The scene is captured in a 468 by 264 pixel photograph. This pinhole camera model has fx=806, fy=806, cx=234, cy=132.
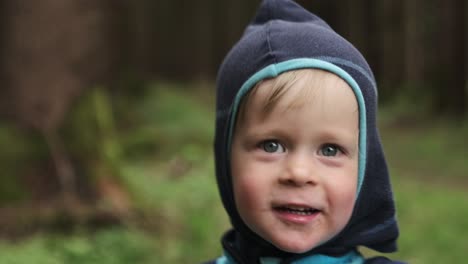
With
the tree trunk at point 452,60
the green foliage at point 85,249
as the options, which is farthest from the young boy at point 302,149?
the tree trunk at point 452,60

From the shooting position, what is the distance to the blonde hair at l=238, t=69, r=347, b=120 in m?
2.19

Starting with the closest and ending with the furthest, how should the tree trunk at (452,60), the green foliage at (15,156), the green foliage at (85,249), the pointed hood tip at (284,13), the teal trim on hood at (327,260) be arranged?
the teal trim on hood at (327,260)
the pointed hood tip at (284,13)
the green foliage at (85,249)
the green foliage at (15,156)
the tree trunk at (452,60)

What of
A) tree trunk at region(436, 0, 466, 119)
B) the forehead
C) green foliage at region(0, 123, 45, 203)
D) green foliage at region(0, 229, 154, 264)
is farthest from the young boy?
tree trunk at region(436, 0, 466, 119)

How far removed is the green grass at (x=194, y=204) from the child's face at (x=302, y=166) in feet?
6.10

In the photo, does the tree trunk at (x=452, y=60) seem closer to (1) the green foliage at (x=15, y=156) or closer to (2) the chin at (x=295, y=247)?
(1) the green foliage at (x=15, y=156)

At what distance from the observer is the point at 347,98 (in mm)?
2236

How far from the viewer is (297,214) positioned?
2.21m

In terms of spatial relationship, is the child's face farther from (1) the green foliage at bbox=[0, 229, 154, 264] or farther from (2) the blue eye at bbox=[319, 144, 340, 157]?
(1) the green foliage at bbox=[0, 229, 154, 264]

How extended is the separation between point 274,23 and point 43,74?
A: 3.14 m

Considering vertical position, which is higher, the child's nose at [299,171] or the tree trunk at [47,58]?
the child's nose at [299,171]

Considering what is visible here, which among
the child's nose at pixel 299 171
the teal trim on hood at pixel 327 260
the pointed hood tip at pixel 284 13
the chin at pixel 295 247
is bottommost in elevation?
the teal trim on hood at pixel 327 260

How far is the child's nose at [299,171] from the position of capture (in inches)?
84.9

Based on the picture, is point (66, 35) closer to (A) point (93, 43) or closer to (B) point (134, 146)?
(A) point (93, 43)

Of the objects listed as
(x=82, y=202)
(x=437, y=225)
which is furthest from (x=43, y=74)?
(x=437, y=225)
